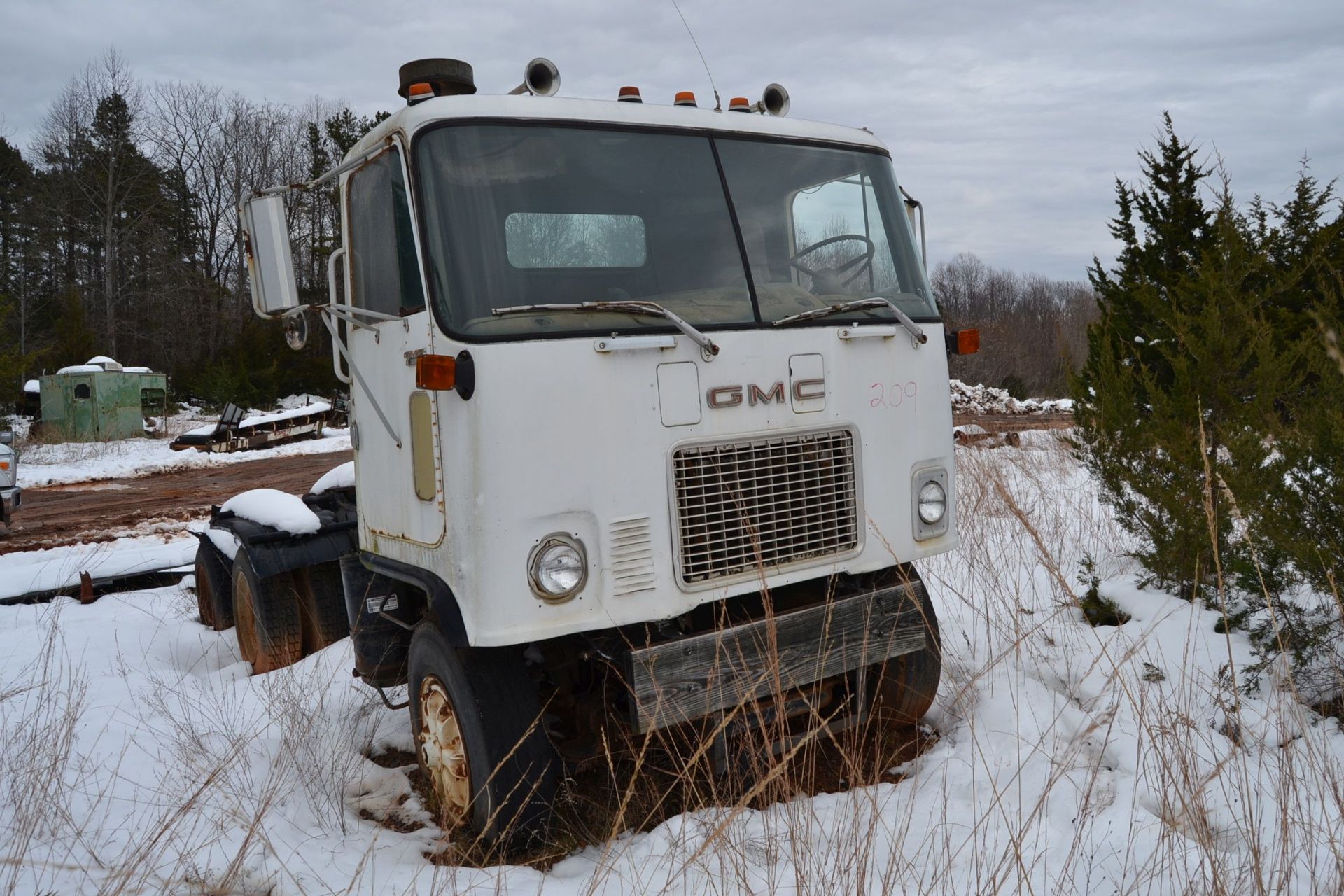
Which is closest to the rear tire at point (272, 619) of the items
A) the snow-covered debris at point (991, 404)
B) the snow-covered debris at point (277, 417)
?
the snow-covered debris at point (277, 417)

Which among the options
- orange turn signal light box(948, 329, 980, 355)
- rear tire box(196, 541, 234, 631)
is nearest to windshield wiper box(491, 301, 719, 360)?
orange turn signal light box(948, 329, 980, 355)

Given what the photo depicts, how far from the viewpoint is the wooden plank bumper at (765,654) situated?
3.07m

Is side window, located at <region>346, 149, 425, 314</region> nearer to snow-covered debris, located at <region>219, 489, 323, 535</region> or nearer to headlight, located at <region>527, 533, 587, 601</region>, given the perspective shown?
headlight, located at <region>527, 533, 587, 601</region>

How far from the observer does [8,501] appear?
11430 millimetres

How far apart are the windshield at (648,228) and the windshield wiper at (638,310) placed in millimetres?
22

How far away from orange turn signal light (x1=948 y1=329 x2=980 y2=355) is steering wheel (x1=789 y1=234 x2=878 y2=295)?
47 cm

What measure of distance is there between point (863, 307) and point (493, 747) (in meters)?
2.11

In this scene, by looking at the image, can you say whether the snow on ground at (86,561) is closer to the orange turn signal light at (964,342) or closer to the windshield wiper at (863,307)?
the windshield wiper at (863,307)

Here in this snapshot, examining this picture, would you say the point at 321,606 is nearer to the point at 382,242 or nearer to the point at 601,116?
the point at 382,242

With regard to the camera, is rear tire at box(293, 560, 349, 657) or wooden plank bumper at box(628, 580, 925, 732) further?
rear tire at box(293, 560, 349, 657)

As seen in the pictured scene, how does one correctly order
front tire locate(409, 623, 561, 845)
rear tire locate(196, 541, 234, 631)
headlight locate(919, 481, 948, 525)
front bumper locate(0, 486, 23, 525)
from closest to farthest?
front tire locate(409, 623, 561, 845), headlight locate(919, 481, 948, 525), rear tire locate(196, 541, 234, 631), front bumper locate(0, 486, 23, 525)

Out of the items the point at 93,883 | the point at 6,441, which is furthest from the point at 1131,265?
the point at 6,441

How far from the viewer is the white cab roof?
3244mm

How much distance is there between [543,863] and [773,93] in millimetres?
3190
